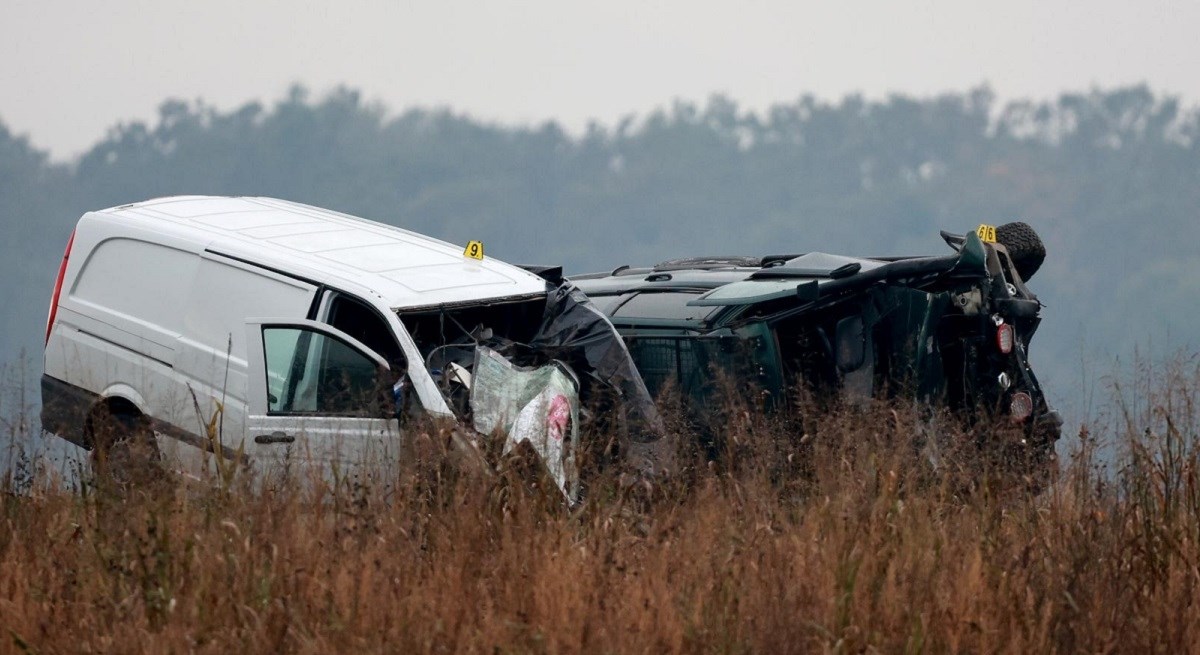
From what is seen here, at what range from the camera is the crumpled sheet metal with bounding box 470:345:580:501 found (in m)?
7.89

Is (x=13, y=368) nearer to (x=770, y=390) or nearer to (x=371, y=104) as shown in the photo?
(x=770, y=390)

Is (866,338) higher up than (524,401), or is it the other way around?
(866,338)

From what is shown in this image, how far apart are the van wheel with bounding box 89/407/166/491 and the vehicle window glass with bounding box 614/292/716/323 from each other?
9.96 feet

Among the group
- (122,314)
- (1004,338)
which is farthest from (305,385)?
(1004,338)

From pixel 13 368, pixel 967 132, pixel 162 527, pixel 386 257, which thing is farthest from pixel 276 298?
pixel 967 132

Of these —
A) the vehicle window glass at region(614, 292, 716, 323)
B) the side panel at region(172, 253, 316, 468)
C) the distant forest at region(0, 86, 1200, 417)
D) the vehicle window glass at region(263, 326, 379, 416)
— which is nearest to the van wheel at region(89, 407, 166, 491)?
the side panel at region(172, 253, 316, 468)

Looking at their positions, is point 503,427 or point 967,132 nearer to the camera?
point 503,427

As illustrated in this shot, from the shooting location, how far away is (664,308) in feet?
33.2

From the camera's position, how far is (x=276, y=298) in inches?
339

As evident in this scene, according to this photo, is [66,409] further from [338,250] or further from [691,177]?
[691,177]

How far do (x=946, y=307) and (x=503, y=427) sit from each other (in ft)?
9.90

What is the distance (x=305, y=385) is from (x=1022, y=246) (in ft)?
16.0

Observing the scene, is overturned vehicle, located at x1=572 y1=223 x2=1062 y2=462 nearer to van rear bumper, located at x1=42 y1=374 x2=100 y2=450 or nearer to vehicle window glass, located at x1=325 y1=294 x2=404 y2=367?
vehicle window glass, located at x1=325 y1=294 x2=404 y2=367

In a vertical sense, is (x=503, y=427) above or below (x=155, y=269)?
below
